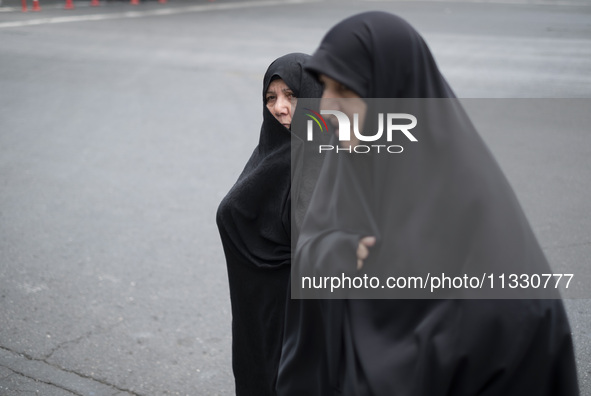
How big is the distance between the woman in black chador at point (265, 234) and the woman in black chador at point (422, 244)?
0.77 m

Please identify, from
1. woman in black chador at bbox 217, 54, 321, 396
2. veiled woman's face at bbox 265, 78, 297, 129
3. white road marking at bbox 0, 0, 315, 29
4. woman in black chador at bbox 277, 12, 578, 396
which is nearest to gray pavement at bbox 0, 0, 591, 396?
woman in black chador at bbox 217, 54, 321, 396

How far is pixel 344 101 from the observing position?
1891mm

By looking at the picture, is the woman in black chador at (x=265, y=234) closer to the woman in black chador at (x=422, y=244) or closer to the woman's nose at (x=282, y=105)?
Answer: the woman's nose at (x=282, y=105)

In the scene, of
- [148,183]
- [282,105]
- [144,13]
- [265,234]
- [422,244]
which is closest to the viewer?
[422,244]

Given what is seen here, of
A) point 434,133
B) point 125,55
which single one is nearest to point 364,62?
point 434,133

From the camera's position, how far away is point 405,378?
1.83m

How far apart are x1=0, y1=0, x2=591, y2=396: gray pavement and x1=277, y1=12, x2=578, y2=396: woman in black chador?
2.07 m

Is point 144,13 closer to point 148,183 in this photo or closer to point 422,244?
point 148,183

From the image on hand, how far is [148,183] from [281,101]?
3.98 metres

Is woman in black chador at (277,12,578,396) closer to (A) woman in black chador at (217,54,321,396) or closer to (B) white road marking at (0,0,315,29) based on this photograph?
(A) woman in black chador at (217,54,321,396)

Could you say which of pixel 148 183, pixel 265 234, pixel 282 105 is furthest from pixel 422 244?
pixel 148 183

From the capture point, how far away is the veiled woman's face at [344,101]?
73.9 inches

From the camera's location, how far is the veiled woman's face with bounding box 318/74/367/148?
1.88 metres

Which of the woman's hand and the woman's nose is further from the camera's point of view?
the woman's nose
